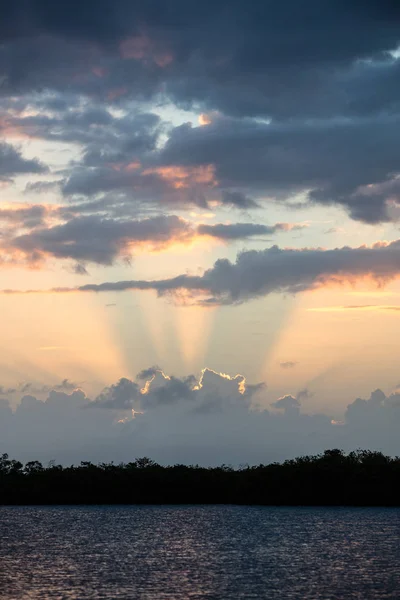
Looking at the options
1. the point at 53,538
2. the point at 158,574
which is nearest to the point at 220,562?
the point at 158,574

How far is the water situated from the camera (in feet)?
172

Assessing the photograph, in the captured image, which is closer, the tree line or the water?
Answer: the water

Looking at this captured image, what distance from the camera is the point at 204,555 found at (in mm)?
71688

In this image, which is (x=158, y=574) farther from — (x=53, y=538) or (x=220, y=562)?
(x=53, y=538)

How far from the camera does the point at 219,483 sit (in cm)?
13575

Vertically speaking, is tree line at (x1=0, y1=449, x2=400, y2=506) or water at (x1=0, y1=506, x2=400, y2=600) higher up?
tree line at (x1=0, y1=449, x2=400, y2=506)

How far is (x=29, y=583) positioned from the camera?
2164 inches

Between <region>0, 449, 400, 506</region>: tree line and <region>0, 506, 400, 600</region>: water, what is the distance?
554 centimetres

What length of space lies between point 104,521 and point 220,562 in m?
Result: 45.1

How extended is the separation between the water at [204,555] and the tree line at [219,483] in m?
5.54

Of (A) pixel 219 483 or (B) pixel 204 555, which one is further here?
(A) pixel 219 483

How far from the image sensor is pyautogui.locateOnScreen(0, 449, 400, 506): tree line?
122250 millimetres

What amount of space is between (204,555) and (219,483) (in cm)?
6453

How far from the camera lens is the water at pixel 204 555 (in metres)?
52.4
